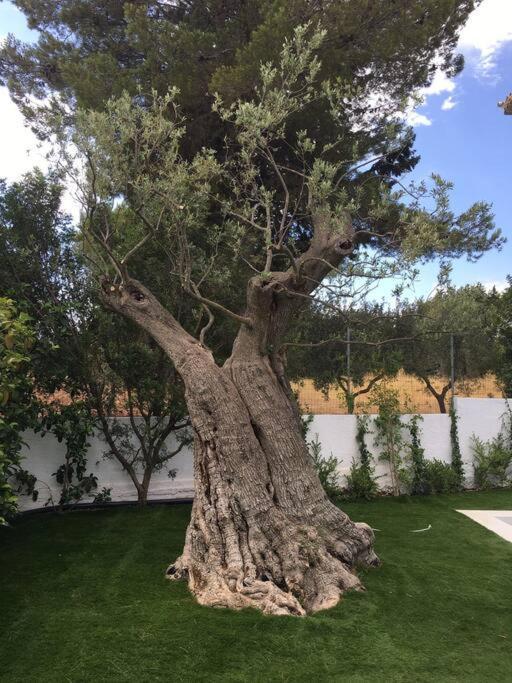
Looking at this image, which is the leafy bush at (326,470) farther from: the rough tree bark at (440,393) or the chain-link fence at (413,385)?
the rough tree bark at (440,393)

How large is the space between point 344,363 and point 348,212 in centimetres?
602

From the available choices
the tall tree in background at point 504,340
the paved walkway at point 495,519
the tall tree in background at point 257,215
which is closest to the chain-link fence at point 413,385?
the tall tree in background at point 504,340

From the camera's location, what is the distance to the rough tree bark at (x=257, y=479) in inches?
166

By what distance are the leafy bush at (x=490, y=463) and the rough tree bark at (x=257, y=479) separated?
5652mm

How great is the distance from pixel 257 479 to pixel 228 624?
1.20m

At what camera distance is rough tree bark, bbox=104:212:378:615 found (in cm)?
421

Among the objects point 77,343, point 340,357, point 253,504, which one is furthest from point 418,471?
point 77,343

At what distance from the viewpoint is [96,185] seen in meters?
5.64

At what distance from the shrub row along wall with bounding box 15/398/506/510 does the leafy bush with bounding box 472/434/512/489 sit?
13 cm

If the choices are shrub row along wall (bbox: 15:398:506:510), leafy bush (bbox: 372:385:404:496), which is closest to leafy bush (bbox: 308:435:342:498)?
shrub row along wall (bbox: 15:398:506:510)

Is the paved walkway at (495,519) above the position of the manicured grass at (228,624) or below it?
above

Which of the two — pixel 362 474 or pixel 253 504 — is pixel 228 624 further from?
pixel 362 474

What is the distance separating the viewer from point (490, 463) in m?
9.80

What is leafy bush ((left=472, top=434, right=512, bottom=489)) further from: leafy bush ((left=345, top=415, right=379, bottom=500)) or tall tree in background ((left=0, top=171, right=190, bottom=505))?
tall tree in background ((left=0, top=171, right=190, bottom=505))
